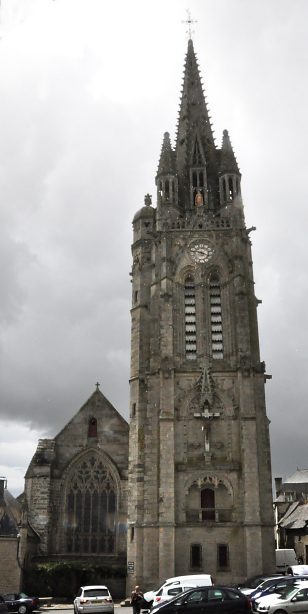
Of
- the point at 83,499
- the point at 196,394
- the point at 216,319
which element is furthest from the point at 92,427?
the point at 216,319

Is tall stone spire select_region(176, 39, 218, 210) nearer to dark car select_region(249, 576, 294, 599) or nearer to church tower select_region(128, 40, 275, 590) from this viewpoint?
church tower select_region(128, 40, 275, 590)

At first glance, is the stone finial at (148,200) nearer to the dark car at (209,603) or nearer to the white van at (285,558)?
the white van at (285,558)

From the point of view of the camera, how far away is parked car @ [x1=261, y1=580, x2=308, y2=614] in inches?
736

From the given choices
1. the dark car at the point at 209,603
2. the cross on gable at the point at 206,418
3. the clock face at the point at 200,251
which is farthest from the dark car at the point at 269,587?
the clock face at the point at 200,251

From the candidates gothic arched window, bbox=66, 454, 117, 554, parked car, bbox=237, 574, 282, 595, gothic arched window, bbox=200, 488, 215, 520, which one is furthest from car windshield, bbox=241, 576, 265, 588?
gothic arched window, bbox=66, 454, 117, 554

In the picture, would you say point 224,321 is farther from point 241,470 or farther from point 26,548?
point 26,548

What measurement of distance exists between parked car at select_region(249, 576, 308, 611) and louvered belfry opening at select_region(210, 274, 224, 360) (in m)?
15.7

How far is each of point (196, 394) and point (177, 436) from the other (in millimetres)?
2790

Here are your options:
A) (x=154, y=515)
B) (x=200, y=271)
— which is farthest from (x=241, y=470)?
(x=200, y=271)

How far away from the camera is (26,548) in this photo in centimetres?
3494

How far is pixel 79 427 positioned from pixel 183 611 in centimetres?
2445

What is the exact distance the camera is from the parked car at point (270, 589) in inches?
856

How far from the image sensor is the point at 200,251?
40469 mm

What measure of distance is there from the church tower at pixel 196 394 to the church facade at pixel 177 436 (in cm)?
7
